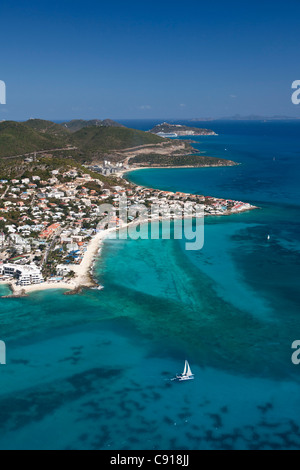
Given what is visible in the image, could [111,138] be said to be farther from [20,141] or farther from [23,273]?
[23,273]

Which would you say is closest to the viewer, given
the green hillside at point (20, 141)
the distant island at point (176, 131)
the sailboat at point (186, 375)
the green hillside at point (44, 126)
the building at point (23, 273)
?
the sailboat at point (186, 375)

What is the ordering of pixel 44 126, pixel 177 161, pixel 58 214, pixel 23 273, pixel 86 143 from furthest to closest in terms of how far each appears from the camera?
pixel 44 126 < pixel 86 143 < pixel 177 161 < pixel 58 214 < pixel 23 273

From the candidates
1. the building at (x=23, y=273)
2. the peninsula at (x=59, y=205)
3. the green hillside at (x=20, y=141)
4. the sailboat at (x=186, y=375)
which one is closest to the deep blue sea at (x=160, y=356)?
the sailboat at (x=186, y=375)

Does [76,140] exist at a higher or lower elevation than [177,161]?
higher

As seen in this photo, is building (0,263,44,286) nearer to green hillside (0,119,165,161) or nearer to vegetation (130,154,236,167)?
green hillside (0,119,165,161)

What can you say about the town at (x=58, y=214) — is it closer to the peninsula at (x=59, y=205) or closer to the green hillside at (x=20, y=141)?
the peninsula at (x=59, y=205)

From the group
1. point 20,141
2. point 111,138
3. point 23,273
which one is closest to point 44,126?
point 111,138

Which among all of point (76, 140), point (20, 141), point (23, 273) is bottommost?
point (23, 273)

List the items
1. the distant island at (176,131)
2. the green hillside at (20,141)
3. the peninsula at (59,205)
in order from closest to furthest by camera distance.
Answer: the peninsula at (59,205) < the green hillside at (20,141) < the distant island at (176,131)
